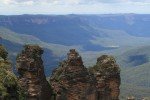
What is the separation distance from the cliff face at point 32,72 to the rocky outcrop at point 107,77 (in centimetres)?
861

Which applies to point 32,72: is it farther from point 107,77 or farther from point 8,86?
point 107,77

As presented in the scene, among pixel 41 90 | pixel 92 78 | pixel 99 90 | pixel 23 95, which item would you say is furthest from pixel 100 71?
pixel 23 95

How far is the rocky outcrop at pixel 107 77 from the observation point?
136 feet

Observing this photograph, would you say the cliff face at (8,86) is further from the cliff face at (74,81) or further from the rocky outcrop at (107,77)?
the rocky outcrop at (107,77)

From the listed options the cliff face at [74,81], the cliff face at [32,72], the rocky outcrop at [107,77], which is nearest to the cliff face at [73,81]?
the cliff face at [74,81]

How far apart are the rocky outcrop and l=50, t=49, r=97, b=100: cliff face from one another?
4.90 metres

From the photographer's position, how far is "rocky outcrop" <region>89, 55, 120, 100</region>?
4144 cm

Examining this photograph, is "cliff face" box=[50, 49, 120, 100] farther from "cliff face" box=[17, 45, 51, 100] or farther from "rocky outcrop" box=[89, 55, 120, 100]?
"cliff face" box=[17, 45, 51, 100]

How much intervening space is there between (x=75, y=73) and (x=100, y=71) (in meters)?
6.91

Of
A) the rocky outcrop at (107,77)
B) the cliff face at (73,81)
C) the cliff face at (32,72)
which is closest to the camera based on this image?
the cliff face at (32,72)

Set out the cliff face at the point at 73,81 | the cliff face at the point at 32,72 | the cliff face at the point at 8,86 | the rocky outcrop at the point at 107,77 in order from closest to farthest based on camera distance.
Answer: the cliff face at the point at 8,86 < the cliff face at the point at 32,72 < the cliff face at the point at 73,81 < the rocky outcrop at the point at 107,77

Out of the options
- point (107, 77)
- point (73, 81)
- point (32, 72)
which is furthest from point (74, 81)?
point (107, 77)

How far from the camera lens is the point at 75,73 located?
35688 mm

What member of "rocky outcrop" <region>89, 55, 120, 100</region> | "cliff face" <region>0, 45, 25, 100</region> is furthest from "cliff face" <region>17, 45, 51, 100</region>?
"rocky outcrop" <region>89, 55, 120, 100</region>
